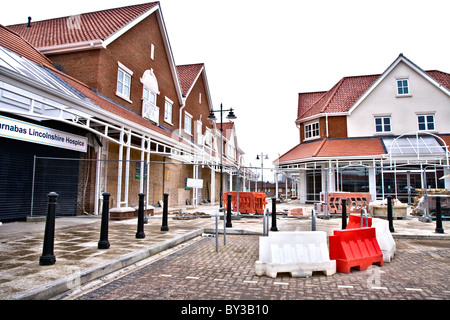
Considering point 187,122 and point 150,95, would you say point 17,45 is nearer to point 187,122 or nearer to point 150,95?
point 150,95

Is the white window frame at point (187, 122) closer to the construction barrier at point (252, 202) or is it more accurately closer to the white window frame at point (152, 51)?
the white window frame at point (152, 51)

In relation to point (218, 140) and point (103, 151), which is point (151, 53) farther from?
point (218, 140)

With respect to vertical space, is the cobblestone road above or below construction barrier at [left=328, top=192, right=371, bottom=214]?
below

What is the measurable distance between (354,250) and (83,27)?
1658cm

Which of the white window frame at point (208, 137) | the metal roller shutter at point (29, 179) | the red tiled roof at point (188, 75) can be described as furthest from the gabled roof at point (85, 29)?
the white window frame at point (208, 137)

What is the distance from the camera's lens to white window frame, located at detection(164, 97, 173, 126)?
2094 cm

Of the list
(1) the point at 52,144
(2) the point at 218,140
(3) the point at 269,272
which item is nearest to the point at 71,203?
(1) the point at 52,144

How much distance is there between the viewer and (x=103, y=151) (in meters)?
13.1

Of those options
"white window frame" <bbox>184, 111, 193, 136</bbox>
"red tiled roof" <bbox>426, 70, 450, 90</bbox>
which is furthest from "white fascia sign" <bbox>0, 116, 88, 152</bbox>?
"red tiled roof" <bbox>426, 70, 450, 90</bbox>

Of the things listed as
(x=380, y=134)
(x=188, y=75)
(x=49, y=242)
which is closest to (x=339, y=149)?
(x=380, y=134)

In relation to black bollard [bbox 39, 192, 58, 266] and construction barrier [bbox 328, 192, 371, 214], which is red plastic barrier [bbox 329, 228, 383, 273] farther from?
construction barrier [bbox 328, 192, 371, 214]

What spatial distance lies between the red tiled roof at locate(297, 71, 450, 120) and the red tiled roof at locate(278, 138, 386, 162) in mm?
2684

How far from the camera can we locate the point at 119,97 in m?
15.2
